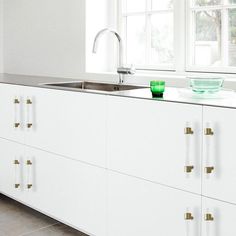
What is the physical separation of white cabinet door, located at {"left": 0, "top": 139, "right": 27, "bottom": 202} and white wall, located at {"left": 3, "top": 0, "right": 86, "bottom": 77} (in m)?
0.77

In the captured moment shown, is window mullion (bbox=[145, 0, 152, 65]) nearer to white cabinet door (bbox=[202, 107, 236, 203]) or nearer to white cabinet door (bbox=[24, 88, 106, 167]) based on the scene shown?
white cabinet door (bbox=[24, 88, 106, 167])

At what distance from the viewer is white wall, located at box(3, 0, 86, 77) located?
146 inches

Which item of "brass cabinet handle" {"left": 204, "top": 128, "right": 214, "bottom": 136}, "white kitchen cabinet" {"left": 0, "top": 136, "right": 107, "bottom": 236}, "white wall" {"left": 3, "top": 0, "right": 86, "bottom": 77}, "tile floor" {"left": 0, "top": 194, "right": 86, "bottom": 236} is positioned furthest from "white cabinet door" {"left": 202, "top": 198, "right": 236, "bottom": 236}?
"white wall" {"left": 3, "top": 0, "right": 86, "bottom": 77}

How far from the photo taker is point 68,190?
112 inches

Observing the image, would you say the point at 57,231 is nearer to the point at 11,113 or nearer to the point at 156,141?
the point at 11,113

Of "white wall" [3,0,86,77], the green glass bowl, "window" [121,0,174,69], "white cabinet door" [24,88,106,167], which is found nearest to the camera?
the green glass bowl

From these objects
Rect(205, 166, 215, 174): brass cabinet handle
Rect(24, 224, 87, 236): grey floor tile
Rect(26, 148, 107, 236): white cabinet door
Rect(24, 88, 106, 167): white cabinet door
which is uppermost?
Rect(24, 88, 106, 167): white cabinet door

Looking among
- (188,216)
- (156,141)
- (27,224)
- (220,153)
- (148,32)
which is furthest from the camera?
(148,32)

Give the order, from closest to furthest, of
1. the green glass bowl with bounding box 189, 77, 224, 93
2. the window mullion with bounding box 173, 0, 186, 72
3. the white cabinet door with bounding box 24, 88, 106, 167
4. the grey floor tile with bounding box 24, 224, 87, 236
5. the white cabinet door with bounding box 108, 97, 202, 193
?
the white cabinet door with bounding box 108, 97, 202, 193 → the green glass bowl with bounding box 189, 77, 224, 93 → the white cabinet door with bounding box 24, 88, 106, 167 → the grey floor tile with bounding box 24, 224, 87, 236 → the window mullion with bounding box 173, 0, 186, 72

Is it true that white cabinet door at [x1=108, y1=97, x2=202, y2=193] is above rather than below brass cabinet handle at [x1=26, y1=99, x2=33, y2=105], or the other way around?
below

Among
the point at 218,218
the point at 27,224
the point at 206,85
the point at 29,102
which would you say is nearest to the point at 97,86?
the point at 29,102

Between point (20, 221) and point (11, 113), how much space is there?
0.71 meters

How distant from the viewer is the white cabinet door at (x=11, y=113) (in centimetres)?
321

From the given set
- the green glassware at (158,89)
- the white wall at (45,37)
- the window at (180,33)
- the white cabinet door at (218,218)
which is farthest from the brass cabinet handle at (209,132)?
the white wall at (45,37)
